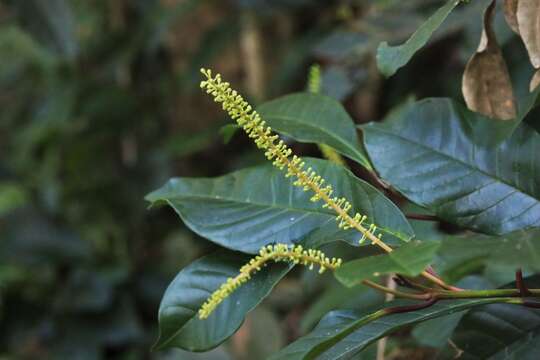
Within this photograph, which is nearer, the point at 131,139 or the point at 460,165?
the point at 460,165

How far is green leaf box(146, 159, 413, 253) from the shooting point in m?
0.61

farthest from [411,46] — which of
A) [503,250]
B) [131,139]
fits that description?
[131,139]

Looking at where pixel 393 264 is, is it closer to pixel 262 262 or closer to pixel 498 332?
pixel 262 262

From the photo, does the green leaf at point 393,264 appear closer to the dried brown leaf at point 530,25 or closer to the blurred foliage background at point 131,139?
the dried brown leaf at point 530,25

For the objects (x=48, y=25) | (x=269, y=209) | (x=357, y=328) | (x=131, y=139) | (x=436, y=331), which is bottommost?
(x=436, y=331)

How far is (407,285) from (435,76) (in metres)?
1.56

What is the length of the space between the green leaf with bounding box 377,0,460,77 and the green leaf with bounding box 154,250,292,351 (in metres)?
0.21

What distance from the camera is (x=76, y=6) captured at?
2.70 metres

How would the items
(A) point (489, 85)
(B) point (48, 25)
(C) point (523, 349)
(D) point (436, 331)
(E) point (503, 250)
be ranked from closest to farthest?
1. (E) point (503, 250)
2. (C) point (523, 349)
3. (A) point (489, 85)
4. (D) point (436, 331)
5. (B) point (48, 25)

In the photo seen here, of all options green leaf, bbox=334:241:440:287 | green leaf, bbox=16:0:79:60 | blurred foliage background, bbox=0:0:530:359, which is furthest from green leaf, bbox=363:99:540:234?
green leaf, bbox=16:0:79:60

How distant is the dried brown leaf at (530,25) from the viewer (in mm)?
632

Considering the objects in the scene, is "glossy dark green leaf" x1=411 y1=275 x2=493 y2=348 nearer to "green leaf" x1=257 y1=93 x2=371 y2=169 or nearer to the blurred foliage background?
"green leaf" x1=257 y1=93 x2=371 y2=169

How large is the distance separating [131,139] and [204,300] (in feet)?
5.99

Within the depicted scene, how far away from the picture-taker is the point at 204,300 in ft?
2.12
